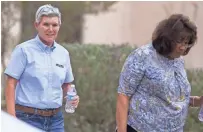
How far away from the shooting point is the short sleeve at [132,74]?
389cm

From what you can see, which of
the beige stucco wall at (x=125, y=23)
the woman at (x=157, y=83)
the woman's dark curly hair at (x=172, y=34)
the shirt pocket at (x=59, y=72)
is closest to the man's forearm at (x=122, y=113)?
the woman at (x=157, y=83)

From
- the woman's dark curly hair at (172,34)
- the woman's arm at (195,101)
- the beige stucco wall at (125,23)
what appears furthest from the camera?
the beige stucco wall at (125,23)

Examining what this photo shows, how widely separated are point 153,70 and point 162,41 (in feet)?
0.59

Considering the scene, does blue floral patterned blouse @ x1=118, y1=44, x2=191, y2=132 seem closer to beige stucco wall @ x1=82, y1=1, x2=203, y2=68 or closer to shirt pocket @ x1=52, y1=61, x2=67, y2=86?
shirt pocket @ x1=52, y1=61, x2=67, y2=86

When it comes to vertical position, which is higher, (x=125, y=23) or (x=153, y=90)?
(x=153, y=90)

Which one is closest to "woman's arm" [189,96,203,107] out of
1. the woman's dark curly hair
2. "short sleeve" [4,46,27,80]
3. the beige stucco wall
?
the woman's dark curly hair

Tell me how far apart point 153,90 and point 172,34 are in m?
0.35

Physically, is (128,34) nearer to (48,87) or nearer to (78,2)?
(78,2)

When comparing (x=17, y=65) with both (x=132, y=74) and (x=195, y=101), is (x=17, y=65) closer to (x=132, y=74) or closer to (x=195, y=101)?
(x=132, y=74)

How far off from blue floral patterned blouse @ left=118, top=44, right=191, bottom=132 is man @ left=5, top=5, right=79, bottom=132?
51 centimetres

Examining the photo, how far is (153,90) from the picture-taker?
3.90 meters

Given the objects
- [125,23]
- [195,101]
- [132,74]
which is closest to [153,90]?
[132,74]

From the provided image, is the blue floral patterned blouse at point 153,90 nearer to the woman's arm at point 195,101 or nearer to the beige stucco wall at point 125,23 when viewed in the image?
the woman's arm at point 195,101

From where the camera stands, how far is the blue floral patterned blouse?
3.90 meters
